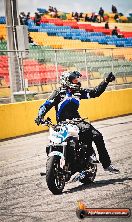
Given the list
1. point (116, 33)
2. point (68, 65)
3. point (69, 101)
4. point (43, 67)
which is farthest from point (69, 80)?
point (116, 33)

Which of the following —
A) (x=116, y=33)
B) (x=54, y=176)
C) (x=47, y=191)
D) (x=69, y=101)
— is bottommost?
(x=47, y=191)

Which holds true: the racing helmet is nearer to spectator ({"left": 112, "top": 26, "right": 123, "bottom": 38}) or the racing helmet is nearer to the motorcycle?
the motorcycle

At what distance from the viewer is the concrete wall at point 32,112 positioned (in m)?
12.5

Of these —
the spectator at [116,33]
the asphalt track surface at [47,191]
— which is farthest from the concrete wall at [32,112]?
the spectator at [116,33]

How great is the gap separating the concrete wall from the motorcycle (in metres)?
6.61

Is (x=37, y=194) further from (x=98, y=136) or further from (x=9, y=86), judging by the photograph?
(x=9, y=86)

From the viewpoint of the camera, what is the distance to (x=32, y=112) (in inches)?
528

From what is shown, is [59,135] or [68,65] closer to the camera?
[59,135]

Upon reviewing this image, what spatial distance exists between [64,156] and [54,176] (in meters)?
0.30

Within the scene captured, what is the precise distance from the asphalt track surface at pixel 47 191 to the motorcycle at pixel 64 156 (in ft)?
0.64

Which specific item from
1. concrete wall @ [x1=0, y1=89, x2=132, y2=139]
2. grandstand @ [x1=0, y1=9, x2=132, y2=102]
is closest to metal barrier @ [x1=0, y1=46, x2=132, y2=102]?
grandstand @ [x1=0, y1=9, x2=132, y2=102]

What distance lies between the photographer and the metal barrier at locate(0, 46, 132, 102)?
13016mm

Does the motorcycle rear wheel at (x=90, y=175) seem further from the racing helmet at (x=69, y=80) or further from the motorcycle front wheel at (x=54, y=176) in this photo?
the racing helmet at (x=69, y=80)

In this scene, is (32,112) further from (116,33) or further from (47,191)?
(116,33)
